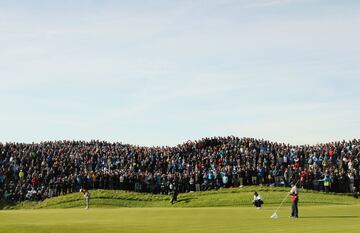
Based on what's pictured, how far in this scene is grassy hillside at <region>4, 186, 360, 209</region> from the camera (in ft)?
195

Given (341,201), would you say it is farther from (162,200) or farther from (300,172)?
(162,200)

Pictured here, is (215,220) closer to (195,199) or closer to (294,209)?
(294,209)

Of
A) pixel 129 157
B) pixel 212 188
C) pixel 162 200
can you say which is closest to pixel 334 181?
pixel 212 188

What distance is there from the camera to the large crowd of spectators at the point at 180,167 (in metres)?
66.0

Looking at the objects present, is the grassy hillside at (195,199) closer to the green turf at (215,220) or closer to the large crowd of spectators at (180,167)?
the green turf at (215,220)

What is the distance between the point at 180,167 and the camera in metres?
72.3

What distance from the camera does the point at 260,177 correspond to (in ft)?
217

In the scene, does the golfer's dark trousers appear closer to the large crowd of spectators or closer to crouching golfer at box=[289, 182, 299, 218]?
crouching golfer at box=[289, 182, 299, 218]

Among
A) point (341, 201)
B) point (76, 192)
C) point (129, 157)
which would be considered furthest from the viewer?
point (129, 157)

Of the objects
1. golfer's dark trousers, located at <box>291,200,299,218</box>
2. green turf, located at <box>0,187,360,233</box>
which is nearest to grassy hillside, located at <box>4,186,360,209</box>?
green turf, located at <box>0,187,360,233</box>

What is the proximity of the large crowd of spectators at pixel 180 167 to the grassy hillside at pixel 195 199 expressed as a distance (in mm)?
1644

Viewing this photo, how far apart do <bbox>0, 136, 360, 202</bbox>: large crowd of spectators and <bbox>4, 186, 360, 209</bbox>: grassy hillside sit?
64.7 inches

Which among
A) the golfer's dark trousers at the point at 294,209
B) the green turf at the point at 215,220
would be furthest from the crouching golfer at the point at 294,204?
the green turf at the point at 215,220

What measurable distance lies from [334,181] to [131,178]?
20935 millimetres
